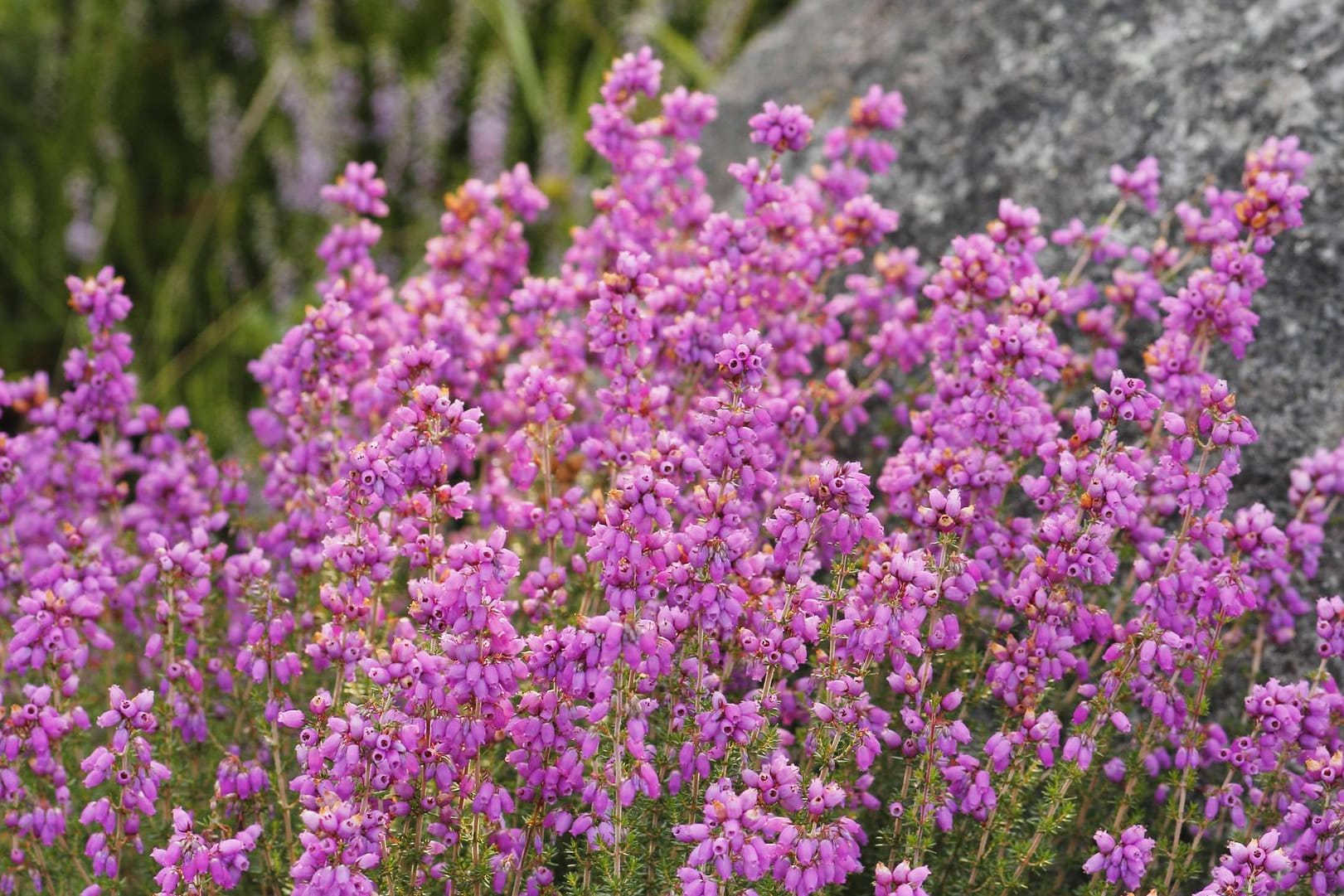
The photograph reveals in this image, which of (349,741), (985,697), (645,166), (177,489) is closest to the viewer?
(349,741)

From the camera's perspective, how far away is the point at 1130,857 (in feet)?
10.3

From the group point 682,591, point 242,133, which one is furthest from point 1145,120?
point 242,133

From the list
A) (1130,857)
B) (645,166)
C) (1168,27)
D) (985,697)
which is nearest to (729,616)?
(985,697)

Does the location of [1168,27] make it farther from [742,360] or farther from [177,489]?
[177,489]

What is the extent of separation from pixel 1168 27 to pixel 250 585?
13.4ft

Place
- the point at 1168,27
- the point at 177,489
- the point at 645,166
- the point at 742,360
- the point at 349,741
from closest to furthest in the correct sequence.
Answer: the point at 349,741 < the point at 742,360 < the point at 177,489 < the point at 645,166 < the point at 1168,27

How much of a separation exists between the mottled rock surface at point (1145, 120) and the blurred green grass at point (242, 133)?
8.39ft

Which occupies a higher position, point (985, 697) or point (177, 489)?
point (177, 489)

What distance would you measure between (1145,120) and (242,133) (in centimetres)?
558

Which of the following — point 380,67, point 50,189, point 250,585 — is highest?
point 380,67

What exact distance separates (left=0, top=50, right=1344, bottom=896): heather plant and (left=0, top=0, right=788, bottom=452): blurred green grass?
12.4ft

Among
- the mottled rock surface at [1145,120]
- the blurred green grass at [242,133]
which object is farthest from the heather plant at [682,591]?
the blurred green grass at [242,133]

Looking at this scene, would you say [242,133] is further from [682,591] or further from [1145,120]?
[682,591]

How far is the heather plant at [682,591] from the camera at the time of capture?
3.02 m
